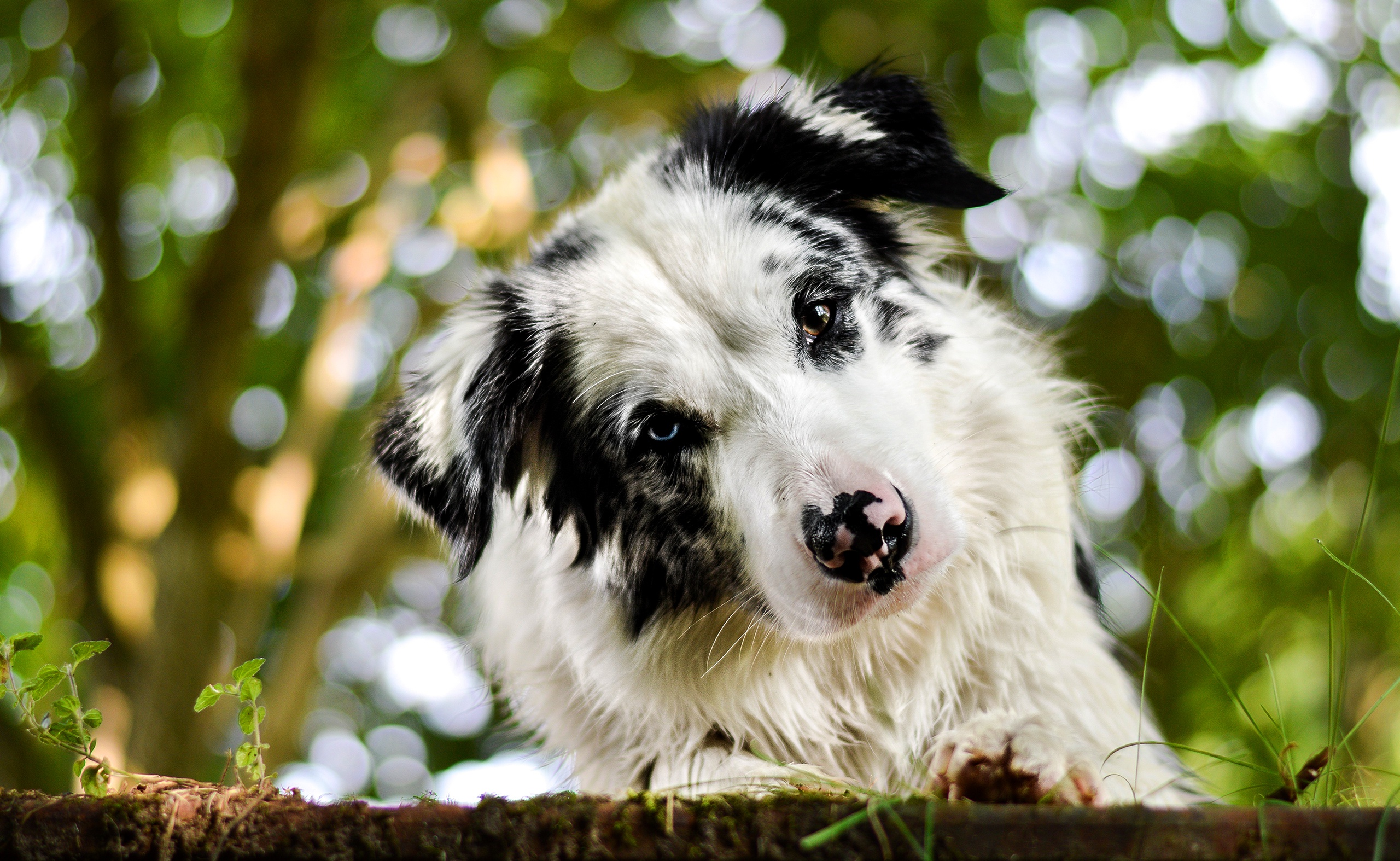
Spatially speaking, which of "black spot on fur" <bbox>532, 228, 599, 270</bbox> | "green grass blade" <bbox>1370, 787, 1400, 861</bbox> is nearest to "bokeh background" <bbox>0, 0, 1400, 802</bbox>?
"black spot on fur" <bbox>532, 228, 599, 270</bbox>

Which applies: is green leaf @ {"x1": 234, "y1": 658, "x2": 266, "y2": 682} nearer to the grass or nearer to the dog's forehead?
the grass

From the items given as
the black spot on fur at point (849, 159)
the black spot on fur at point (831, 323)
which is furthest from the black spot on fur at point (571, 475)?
the black spot on fur at point (849, 159)

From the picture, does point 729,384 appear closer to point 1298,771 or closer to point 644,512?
point 644,512

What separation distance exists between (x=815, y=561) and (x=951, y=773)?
1.80 feet

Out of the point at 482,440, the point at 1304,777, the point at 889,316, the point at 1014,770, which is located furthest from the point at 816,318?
the point at 1304,777

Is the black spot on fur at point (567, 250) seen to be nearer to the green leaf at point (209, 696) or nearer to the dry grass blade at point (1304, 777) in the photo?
the green leaf at point (209, 696)

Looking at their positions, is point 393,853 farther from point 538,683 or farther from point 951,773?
point 538,683

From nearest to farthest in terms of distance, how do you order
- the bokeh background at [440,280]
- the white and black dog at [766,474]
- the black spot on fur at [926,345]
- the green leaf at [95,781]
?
the green leaf at [95,781], the white and black dog at [766,474], the black spot on fur at [926,345], the bokeh background at [440,280]

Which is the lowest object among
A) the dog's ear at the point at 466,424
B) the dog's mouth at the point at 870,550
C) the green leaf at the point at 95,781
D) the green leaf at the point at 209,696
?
the green leaf at the point at 95,781

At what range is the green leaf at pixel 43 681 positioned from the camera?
1.79 metres

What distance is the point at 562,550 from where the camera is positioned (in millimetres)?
2996

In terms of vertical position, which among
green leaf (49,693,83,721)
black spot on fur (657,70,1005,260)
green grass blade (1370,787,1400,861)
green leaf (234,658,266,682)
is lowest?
green leaf (49,693,83,721)

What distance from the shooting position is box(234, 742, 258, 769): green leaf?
176 cm

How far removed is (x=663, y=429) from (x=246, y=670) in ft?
3.92
